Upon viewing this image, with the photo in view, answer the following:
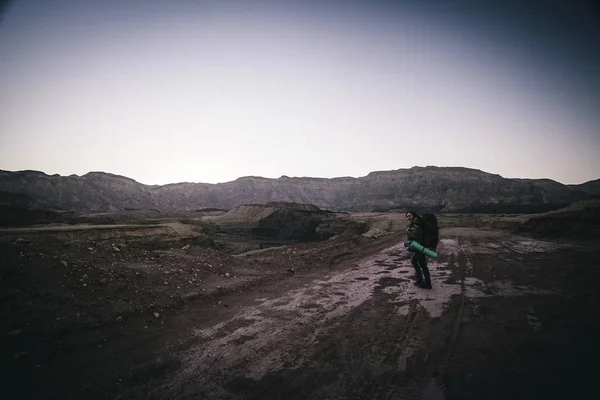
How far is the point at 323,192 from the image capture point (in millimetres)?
142375

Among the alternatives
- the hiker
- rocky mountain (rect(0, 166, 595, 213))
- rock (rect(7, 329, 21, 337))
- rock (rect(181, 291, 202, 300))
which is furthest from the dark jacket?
rocky mountain (rect(0, 166, 595, 213))

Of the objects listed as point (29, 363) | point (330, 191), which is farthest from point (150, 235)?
point (330, 191)

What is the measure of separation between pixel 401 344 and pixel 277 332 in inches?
75.2

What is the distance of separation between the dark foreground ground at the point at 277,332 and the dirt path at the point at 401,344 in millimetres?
22

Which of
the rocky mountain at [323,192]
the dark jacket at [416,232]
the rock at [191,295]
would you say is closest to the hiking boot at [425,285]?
the dark jacket at [416,232]

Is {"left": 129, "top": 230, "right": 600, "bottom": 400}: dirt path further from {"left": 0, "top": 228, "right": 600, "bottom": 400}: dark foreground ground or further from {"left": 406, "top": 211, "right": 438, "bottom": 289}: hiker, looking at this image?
{"left": 406, "top": 211, "right": 438, "bottom": 289}: hiker

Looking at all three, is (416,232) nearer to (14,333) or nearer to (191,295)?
(191,295)

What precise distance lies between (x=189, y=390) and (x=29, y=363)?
235 cm

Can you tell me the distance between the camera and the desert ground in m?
3.01

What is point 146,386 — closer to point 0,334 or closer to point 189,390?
point 189,390

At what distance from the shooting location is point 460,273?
8.26 meters

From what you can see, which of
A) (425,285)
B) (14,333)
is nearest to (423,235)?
(425,285)

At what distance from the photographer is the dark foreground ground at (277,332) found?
3.01 m

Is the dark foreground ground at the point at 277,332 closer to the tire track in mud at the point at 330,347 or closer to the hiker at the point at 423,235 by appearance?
the tire track in mud at the point at 330,347
